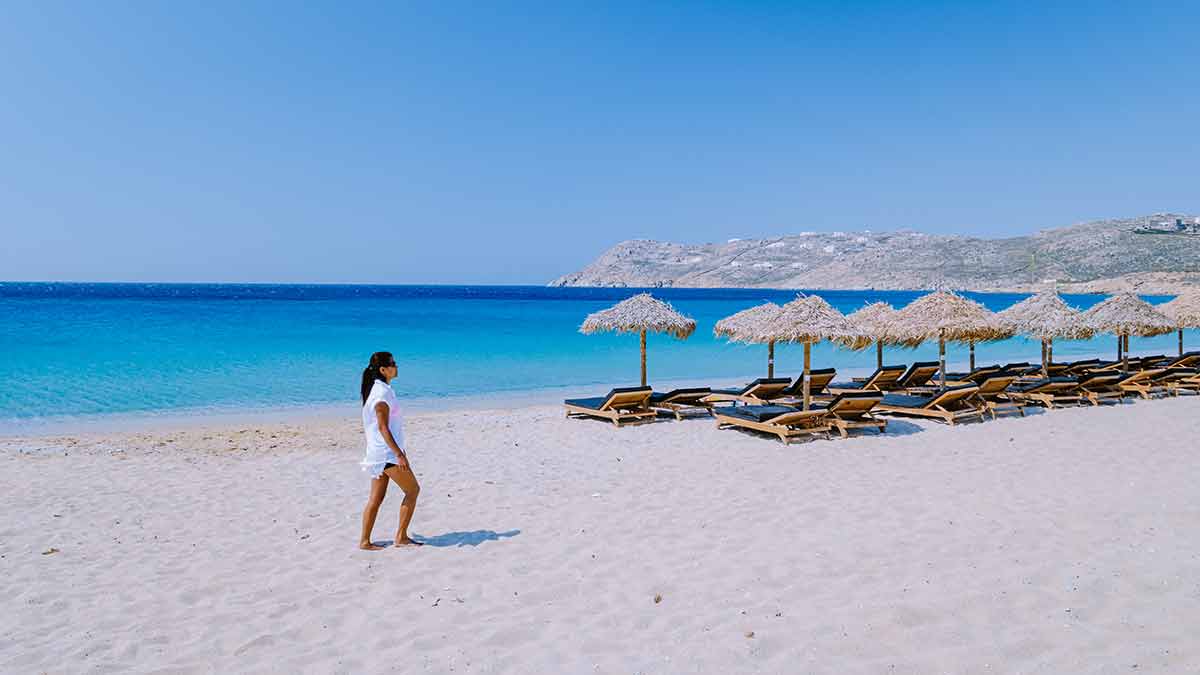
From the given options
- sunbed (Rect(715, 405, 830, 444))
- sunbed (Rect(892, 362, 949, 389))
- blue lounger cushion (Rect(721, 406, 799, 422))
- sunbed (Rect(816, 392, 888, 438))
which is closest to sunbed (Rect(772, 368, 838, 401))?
sunbed (Rect(892, 362, 949, 389))

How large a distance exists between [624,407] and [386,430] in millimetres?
6509

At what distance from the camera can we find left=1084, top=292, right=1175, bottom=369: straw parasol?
1411 cm

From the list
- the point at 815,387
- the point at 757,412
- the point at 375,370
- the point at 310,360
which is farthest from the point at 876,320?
the point at 310,360

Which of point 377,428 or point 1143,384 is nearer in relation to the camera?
point 377,428

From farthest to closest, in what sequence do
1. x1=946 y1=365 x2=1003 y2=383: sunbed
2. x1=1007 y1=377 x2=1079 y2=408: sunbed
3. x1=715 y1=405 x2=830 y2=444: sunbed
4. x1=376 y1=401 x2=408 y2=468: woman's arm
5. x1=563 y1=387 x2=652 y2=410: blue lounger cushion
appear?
1. x1=946 y1=365 x2=1003 y2=383: sunbed
2. x1=1007 y1=377 x2=1079 y2=408: sunbed
3. x1=563 y1=387 x2=652 y2=410: blue lounger cushion
4. x1=715 y1=405 x2=830 y2=444: sunbed
5. x1=376 y1=401 x2=408 y2=468: woman's arm

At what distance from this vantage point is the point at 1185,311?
648 inches

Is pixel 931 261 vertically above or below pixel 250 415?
above

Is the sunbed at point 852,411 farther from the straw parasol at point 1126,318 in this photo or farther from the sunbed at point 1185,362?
the sunbed at point 1185,362

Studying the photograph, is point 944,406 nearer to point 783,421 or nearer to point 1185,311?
point 783,421

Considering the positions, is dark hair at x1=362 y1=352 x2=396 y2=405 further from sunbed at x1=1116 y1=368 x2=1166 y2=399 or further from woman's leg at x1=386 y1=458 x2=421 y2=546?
sunbed at x1=1116 y1=368 x2=1166 y2=399

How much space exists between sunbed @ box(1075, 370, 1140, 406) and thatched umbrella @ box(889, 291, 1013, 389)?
5.55 ft

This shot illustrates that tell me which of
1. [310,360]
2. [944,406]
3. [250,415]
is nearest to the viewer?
[944,406]

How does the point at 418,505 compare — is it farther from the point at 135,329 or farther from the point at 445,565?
the point at 135,329

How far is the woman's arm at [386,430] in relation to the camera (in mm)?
4777
